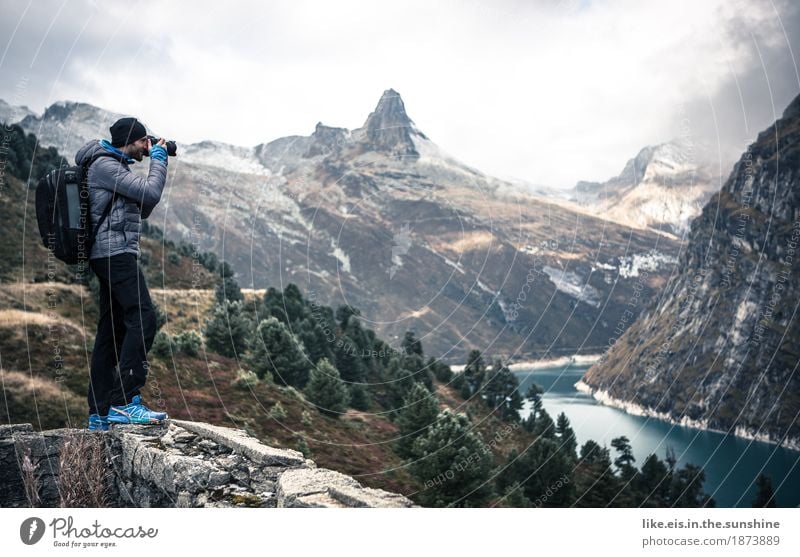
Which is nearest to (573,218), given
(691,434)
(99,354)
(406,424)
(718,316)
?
(718,316)

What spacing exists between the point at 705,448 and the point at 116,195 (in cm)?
6993

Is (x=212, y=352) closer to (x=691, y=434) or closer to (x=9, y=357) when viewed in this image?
(x=9, y=357)

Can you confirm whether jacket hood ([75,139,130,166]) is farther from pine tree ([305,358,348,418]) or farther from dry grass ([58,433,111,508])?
pine tree ([305,358,348,418])

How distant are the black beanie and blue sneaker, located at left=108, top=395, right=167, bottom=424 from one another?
312 cm

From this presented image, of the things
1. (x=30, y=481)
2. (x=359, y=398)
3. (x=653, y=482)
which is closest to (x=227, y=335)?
(x=359, y=398)

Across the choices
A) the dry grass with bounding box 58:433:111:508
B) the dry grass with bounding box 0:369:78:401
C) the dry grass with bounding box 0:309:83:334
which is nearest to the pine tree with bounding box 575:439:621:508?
the dry grass with bounding box 0:369:78:401

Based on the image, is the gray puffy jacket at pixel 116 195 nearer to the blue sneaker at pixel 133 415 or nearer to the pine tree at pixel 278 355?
the blue sneaker at pixel 133 415

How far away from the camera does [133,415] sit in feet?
26.0

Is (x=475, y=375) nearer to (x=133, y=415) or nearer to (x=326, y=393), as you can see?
(x=326, y=393)

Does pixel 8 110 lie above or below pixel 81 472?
above

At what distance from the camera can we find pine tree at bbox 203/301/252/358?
30094 mm

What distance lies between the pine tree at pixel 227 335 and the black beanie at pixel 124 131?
21.8 metres

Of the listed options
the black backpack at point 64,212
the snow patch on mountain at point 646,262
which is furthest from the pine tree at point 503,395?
the snow patch on mountain at point 646,262

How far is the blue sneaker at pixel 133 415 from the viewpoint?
783 cm
